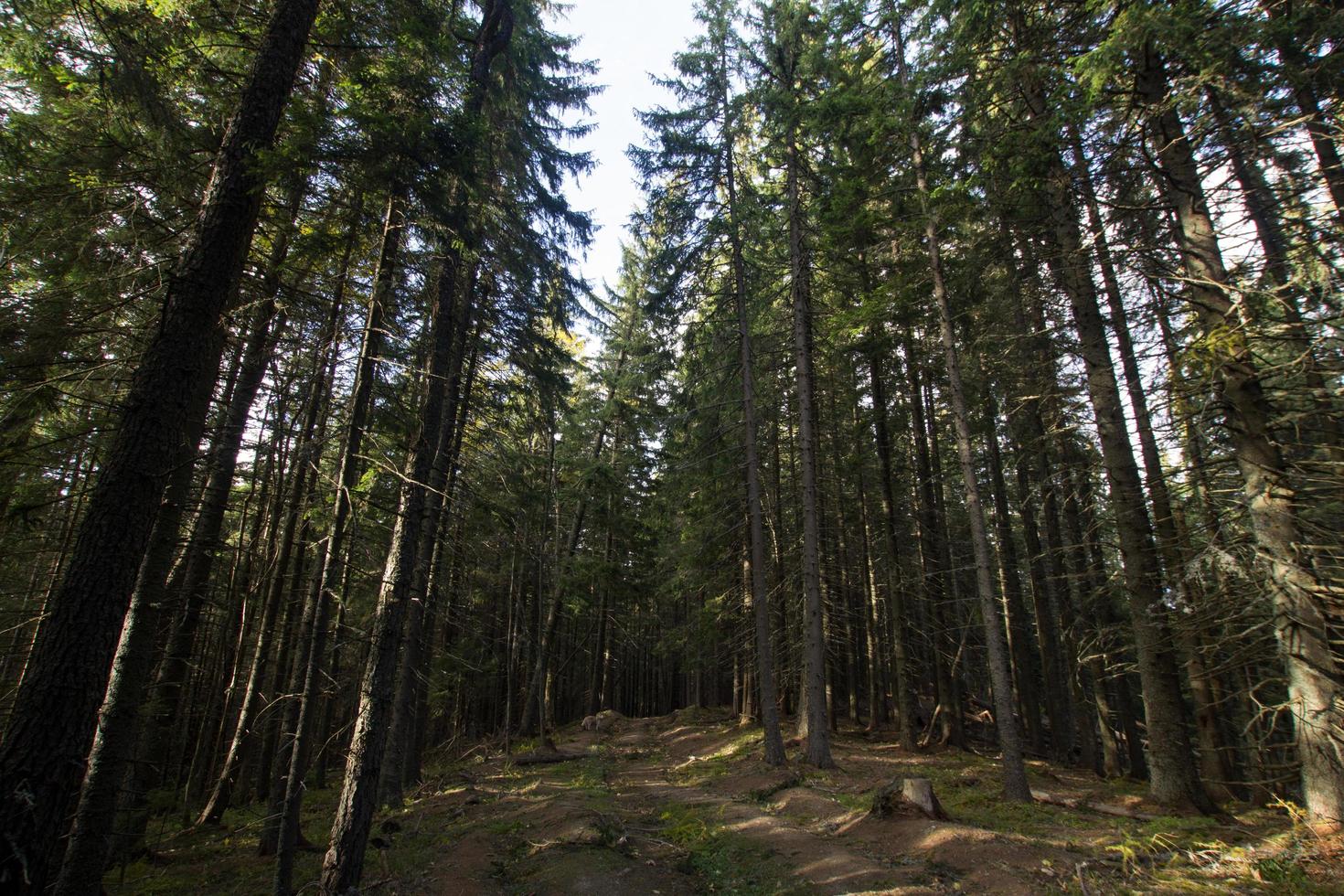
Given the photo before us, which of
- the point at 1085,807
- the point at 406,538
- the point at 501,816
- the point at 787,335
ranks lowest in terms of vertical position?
the point at 501,816

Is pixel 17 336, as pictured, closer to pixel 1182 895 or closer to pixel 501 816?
pixel 501 816

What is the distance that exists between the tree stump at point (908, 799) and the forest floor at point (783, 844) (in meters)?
0.15

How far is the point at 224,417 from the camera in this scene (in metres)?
11.8

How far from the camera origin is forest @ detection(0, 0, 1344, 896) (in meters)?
5.84

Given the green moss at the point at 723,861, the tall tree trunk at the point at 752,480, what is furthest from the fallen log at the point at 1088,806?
the green moss at the point at 723,861

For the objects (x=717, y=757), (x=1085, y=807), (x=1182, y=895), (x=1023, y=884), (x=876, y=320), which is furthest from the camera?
(x=717, y=757)

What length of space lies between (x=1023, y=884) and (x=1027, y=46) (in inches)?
507

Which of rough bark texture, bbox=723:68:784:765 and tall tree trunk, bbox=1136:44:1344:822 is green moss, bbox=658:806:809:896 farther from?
tall tree trunk, bbox=1136:44:1344:822

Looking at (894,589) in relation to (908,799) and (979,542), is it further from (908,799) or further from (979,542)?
(908,799)

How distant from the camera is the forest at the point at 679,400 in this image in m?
5.84

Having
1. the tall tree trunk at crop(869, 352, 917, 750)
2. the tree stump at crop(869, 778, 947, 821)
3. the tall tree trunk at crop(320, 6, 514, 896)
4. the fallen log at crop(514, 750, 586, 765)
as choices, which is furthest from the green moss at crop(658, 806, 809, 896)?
the fallen log at crop(514, 750, 586, 765)

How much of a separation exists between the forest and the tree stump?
102 mm

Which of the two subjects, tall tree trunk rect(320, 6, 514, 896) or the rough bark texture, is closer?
tall tree trunk rect(320, 6, 514, 896)

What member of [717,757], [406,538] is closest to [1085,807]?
[717,757]
